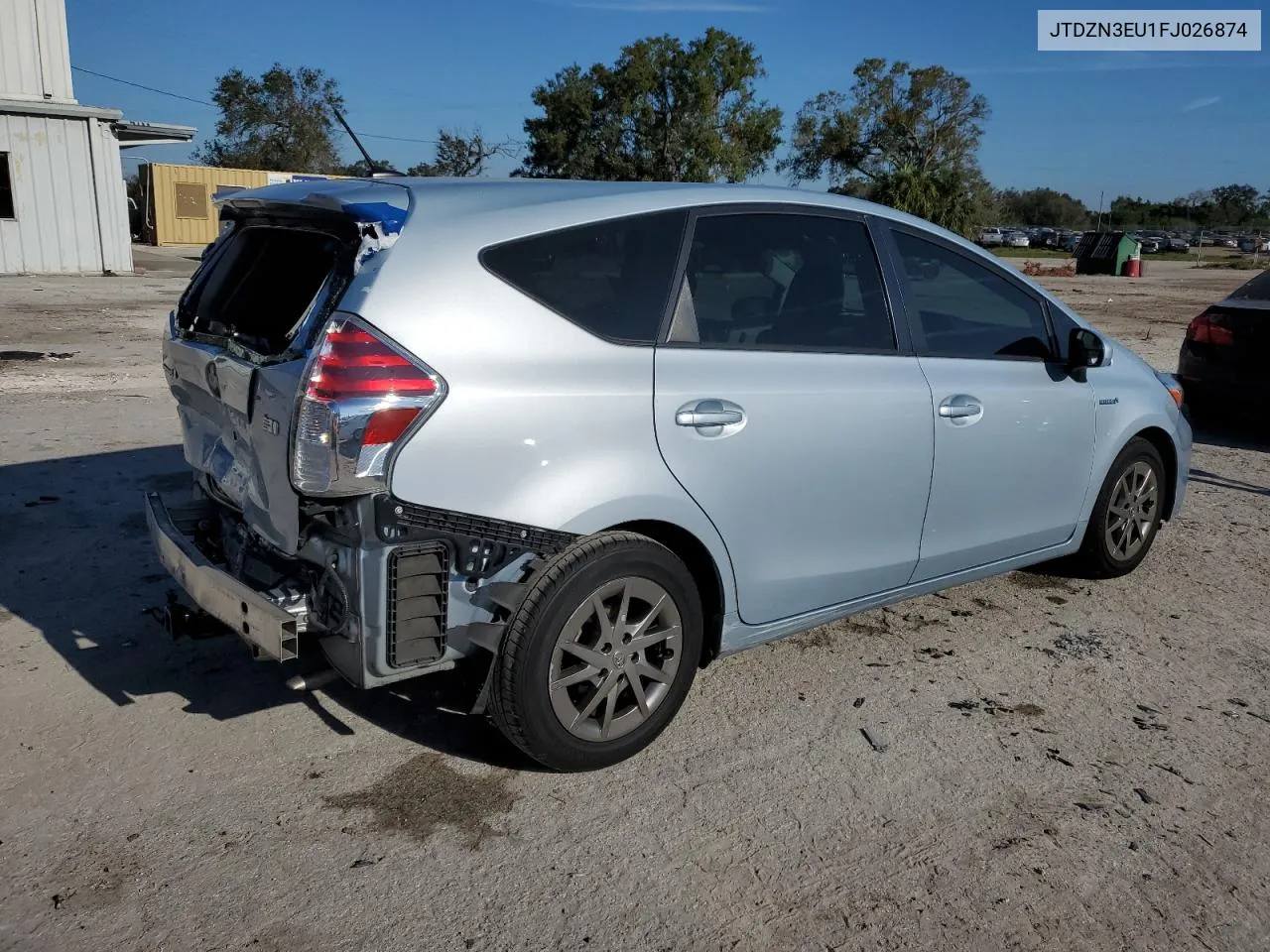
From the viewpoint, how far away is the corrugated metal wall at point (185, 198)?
112 ft

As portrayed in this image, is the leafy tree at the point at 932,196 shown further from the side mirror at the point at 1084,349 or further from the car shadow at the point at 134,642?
the car shadow at the point at 134,642

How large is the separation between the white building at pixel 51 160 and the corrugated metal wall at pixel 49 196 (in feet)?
0.06

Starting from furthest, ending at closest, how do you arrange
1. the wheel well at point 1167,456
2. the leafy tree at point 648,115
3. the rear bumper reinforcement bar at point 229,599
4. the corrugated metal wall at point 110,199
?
the leafy tree at point 648,115 < the corrugated metal wall at point 110,199 < the wheel well at point 1167,456 < the rear bumper reinforcement bar at point 229,599

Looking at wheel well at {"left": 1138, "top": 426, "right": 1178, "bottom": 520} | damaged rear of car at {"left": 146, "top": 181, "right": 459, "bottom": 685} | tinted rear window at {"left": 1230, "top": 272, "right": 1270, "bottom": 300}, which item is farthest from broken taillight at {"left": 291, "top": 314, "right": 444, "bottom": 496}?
tinted rear window at {"left": 1230, "top": 272, "right": 1270, "bottom": 300}

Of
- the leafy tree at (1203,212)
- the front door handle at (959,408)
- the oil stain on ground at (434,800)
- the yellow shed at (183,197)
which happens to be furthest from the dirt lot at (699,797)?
the leafy tree at (1203,212)

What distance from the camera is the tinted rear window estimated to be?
335 inches

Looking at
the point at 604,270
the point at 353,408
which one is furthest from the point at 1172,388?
the point at 353,408

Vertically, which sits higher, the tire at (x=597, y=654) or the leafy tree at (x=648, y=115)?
the leafy tree at (x=648, y=115)

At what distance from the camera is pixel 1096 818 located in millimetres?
3182

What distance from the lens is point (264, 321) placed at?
10.5ft

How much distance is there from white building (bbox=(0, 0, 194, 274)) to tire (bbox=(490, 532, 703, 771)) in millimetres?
21158

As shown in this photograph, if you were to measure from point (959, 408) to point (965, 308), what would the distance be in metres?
0.53

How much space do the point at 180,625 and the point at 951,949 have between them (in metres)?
2.50

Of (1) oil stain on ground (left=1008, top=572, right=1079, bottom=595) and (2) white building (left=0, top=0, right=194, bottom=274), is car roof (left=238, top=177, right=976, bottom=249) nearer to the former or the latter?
(1) oil stain on ground (left=1008, top=572, right=1079, bottom=595)
